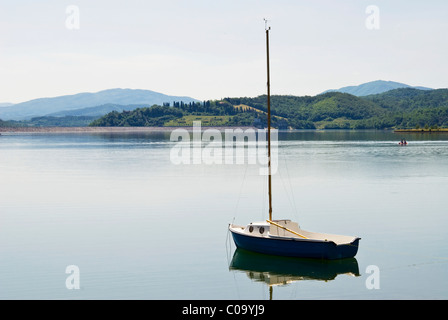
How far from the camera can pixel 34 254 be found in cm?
3628

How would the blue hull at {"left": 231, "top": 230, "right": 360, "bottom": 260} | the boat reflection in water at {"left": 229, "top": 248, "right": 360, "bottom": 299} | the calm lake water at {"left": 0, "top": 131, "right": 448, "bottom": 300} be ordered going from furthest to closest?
the blue hull at {"left": 231, "top": 230, "right": 360, "bottom": 260} < the boat reflection in water at {"left": 229, "top": 248, "right": 360, "bottom": 299} < the calm lake water at {"left": 0, "top": 131, "right": 448, "bottom": 300}

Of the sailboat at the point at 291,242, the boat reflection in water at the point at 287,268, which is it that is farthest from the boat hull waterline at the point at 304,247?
the boat reflection in water at the point at 287,268

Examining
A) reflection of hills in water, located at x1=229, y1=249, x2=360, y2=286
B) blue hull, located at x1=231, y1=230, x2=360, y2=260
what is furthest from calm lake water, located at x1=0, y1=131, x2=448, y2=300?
blue hull, located at x1=231, y1=230, x2=360, y2=260

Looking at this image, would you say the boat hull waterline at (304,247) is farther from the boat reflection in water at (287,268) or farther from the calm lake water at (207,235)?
the calm lake water at (207,235)

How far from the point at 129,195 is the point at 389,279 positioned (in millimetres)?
36703

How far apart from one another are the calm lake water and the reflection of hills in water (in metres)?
0.09

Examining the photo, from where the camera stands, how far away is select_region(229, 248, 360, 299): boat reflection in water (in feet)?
102

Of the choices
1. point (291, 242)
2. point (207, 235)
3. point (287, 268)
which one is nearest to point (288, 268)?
point (287, 268)

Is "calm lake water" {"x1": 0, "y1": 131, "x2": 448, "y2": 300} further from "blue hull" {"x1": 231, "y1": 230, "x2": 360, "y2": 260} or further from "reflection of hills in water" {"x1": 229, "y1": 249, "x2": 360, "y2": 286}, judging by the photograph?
"blue hull" {"x1": 231, "y1": 230, "x2": 360, "y2": 260}

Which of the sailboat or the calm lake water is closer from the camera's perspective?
the calm lake water

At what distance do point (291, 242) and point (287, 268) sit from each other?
155 centimetres

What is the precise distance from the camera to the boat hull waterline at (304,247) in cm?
3209
